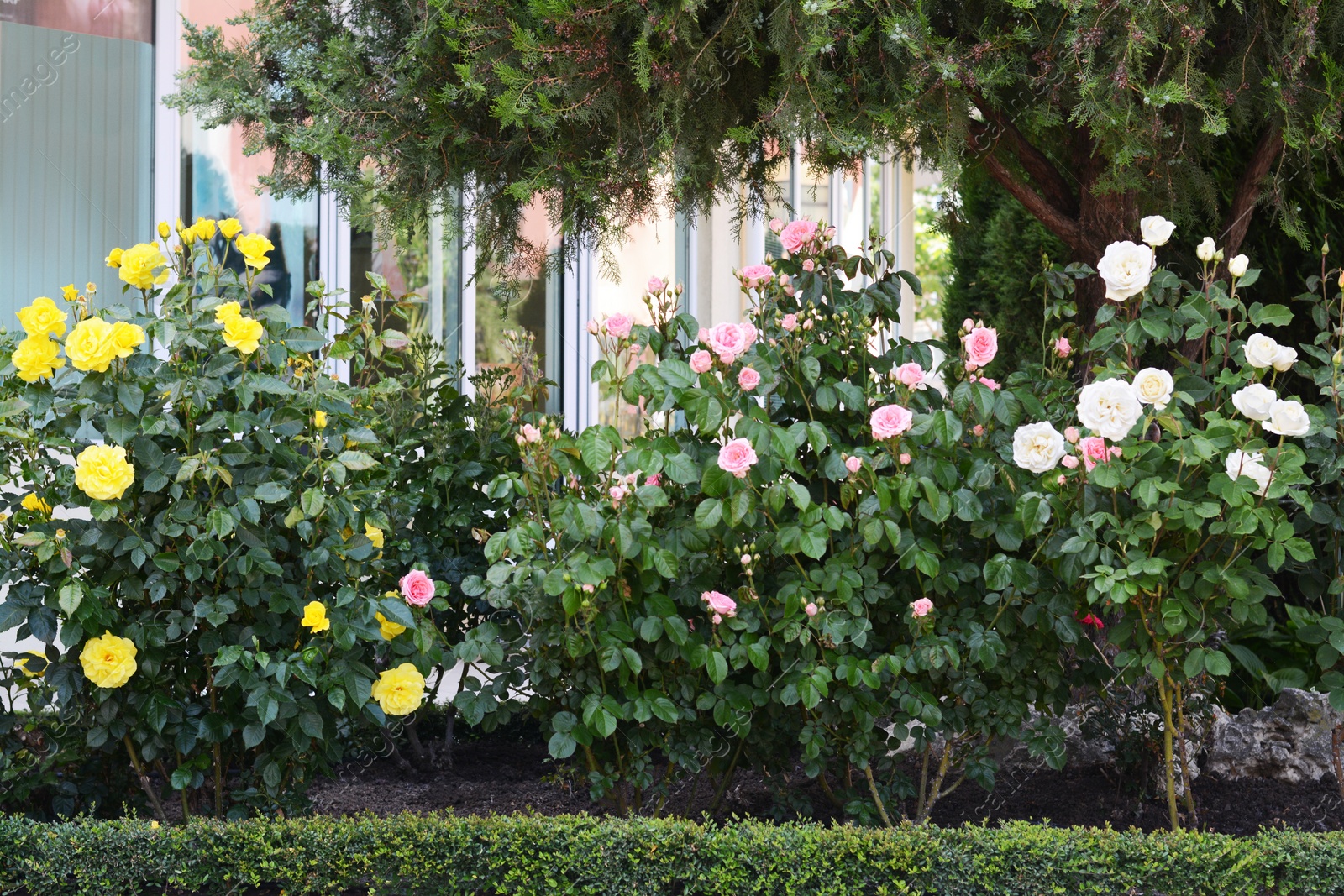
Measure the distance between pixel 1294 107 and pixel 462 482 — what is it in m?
2.27

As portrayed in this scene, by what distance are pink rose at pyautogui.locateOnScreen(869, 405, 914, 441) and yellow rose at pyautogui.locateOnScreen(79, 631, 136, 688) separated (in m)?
1.66

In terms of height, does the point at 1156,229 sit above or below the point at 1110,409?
above

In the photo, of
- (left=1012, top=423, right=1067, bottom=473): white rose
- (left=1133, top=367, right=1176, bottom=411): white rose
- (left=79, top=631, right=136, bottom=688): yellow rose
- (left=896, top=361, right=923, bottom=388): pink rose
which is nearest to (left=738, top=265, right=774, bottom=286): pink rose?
(left=896, top=361, right=923, bottom=388): pink rose

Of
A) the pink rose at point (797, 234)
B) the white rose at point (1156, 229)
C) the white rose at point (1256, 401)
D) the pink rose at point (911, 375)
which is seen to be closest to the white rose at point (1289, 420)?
the white rose at point (1256, 401)

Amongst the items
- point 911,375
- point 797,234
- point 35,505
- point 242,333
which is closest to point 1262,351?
point 911,375

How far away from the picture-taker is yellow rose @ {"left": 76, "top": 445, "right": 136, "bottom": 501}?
2.37 m

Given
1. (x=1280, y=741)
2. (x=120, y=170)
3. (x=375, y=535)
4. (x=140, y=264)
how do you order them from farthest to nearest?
(x=120, y=170), (x=1280, y=741), (x=375, y=535), (x=140, y=264)

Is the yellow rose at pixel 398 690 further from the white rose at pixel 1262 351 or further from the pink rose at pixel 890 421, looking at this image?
→ the white rose at pixel 1262 351

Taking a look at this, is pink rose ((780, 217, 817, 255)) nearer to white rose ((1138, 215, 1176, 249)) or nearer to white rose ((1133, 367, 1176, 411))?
white rose ((1138, 215, 1176, 249))

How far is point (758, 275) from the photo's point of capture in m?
2.80

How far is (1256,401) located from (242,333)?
208cm

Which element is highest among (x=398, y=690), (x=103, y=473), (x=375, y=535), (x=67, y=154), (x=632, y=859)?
(x=67, y=154)

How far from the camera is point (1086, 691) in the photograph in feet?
11.2

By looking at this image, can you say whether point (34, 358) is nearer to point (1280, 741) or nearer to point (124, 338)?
point (124, 338)
